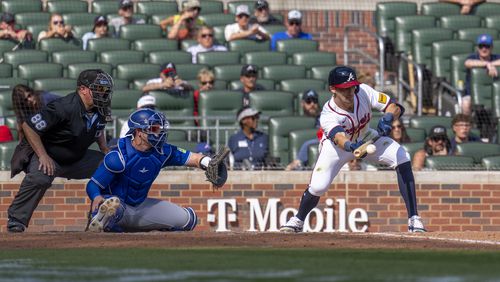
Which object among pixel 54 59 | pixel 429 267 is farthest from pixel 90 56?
pixel 429 267

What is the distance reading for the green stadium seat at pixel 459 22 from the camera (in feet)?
62.8

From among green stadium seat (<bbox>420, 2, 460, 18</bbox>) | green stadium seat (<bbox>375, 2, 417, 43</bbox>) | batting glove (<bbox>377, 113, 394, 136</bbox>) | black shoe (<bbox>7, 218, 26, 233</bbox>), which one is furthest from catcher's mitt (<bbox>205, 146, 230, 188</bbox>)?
green stadium seat (<bbox>420, 2, 460, 18</bbox>)

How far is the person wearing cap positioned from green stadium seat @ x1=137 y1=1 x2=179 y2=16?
4805mm

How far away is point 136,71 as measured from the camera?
661 inches

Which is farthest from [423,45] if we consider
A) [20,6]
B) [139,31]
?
[20,6]

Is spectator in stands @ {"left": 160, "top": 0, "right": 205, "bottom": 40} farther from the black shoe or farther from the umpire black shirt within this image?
the black shoe

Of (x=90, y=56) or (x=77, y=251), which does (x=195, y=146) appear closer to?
(x=90, y=56)

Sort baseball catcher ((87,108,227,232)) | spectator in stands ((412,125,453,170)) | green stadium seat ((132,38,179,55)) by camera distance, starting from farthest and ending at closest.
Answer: green stadium seat ((132,38,179,55)) → spectator in stands ((412,125,453,170)) → baseball catcher ((87,108,227,232))

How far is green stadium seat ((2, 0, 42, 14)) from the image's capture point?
18.7m

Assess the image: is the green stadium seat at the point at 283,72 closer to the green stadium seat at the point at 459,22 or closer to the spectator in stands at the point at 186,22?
the spectator in stands at the point at 186,22

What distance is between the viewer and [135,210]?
11523 millimetres

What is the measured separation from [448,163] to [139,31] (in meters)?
5.29

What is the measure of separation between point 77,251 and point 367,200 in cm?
588

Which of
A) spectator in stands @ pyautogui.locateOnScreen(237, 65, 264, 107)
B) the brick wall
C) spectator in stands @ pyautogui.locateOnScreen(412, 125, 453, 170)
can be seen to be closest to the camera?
the brick wall
